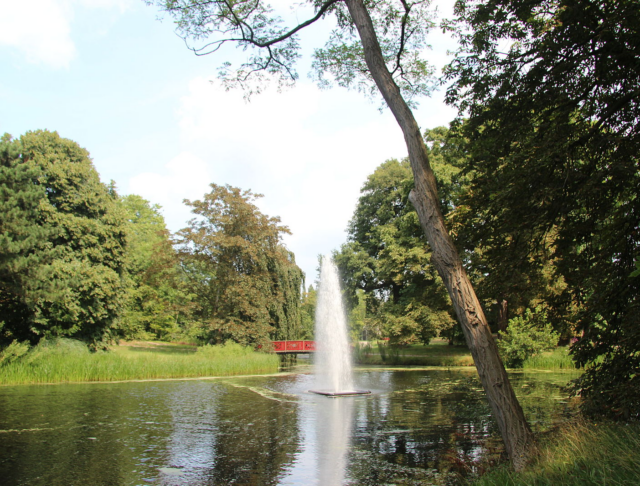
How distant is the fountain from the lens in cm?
1769

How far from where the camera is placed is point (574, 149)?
6.04m

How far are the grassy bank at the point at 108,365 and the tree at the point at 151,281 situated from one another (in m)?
5.81

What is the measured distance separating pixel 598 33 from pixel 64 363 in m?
19.2

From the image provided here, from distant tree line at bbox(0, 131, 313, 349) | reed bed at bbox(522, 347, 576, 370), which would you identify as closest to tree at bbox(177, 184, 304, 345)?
distant tree line at bbox(0, 131, 313, 349)

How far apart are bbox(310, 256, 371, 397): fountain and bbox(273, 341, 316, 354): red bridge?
11818 mm

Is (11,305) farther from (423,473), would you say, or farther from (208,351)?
(423,473)

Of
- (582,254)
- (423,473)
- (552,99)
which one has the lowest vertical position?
(423,473)

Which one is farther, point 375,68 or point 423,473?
point 375,68

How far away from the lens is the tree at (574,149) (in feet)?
19.4

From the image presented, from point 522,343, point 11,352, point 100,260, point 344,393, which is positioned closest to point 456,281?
point 344,393

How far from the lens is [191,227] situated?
97.2 feet

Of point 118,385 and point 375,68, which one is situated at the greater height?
point 375,68

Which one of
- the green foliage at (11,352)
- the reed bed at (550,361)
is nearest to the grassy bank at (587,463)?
the green foliage at (11,352)

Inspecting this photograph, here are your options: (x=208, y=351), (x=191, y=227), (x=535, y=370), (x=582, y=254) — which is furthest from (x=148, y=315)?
(x=582, y=254)
